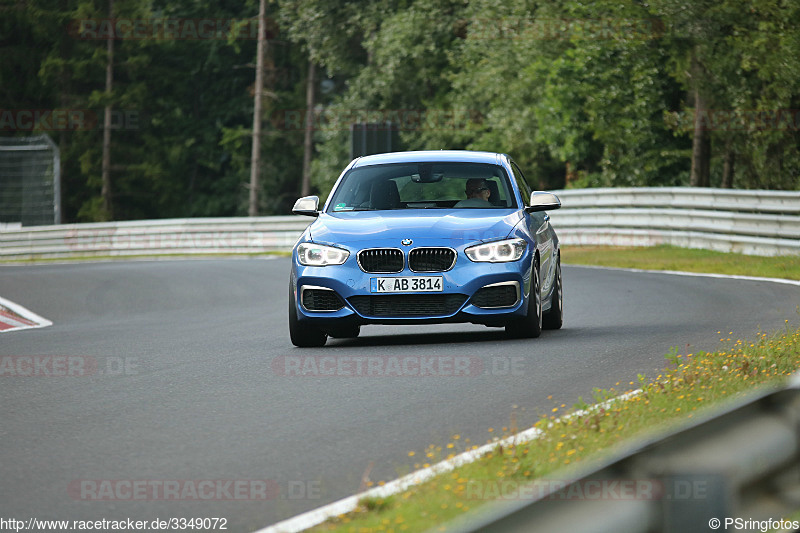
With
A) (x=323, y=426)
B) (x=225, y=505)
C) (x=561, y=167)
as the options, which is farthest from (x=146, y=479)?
(x=561, y=167)

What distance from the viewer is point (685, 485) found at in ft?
11.0

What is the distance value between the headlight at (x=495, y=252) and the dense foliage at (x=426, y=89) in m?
18.5

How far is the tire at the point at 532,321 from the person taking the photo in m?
11.5

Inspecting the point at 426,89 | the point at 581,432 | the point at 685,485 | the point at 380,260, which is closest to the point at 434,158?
the point at 380,260

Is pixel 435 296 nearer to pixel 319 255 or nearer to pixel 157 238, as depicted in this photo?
pixel 319 255

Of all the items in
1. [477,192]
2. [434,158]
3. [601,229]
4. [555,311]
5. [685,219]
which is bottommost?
[601,229]

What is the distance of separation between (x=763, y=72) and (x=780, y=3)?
1.62 metres

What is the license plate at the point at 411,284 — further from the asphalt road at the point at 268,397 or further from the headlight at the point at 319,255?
the asphalt road at the point at 268,397

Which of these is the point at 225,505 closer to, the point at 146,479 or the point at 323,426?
the point at 146,479

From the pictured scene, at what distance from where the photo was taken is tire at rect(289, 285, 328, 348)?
1148 cm

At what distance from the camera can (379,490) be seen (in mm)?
5691

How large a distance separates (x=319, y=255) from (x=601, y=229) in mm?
19984

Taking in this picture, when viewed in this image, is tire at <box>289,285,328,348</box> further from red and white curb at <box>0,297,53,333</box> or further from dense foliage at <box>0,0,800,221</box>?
dense foliage at <box>0,0,800,221</box>

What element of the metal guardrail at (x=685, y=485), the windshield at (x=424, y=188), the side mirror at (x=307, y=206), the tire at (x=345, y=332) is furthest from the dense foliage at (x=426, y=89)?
the metal guardrail at (x=685, y=485)
